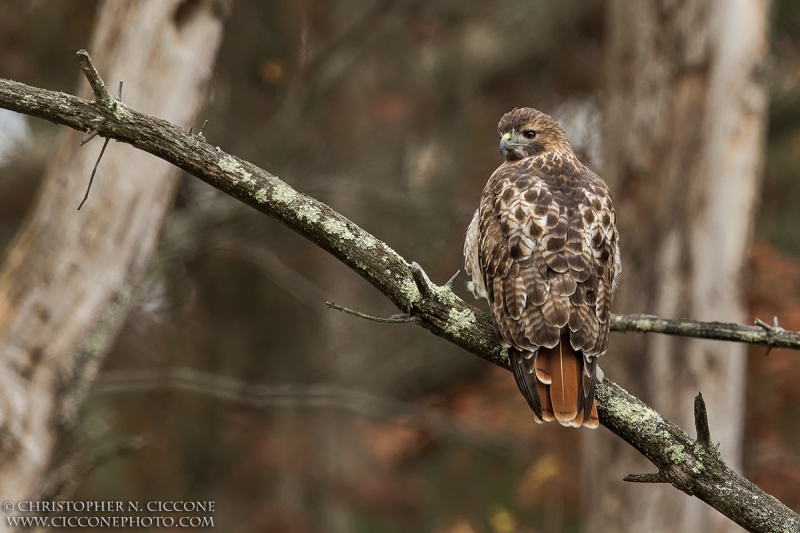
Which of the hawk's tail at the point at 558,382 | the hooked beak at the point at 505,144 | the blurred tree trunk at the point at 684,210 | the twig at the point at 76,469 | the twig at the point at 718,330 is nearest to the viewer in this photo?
the hawk's tail at the point at 558,382

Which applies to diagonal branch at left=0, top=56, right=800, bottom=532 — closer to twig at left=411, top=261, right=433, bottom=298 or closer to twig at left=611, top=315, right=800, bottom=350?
twig at left=411, top=261, right=433, bottom=298

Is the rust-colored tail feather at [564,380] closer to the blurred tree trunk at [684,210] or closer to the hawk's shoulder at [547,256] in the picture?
the hawk's shoulder at [547,256]

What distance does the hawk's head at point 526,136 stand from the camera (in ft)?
14.8

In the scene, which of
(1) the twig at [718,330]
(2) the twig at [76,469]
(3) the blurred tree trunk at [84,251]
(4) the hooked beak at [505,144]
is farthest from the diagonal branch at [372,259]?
(2) the twig at [76,469]

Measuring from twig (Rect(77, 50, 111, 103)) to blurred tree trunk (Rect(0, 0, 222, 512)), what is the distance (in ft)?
8.03

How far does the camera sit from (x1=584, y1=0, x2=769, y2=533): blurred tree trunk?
606cm

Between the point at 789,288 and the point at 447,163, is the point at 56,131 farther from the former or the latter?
the point at 789,288

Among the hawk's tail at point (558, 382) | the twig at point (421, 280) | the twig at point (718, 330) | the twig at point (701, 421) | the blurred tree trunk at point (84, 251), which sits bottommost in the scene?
the twig at point (701, 421)

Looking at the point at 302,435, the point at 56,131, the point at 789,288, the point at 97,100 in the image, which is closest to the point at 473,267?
the point at 97,100

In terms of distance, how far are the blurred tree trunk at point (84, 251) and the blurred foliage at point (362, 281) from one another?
1.71 meters

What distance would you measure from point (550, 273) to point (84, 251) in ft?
9.16

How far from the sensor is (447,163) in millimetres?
8625

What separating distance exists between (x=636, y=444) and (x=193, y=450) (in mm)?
7140

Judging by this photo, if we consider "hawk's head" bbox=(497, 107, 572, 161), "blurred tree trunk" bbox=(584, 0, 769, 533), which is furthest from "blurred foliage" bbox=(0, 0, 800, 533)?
"hawk's head" bbox=(497, 107, 572, 161)
